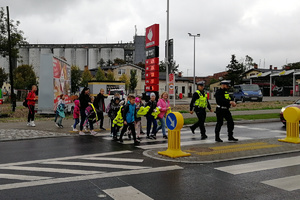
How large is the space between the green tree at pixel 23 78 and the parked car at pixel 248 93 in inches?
1593

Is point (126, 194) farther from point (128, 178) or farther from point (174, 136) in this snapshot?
point (174, 136)

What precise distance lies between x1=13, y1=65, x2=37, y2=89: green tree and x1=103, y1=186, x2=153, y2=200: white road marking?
58643 millimetres

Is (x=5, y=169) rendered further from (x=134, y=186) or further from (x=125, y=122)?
(x=125, y=122)

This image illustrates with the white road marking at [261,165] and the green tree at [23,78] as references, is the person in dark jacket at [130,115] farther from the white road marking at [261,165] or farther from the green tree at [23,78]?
the green tree at [23,78]

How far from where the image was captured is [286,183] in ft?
17.8

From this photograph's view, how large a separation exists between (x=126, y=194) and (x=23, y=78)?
70302mm

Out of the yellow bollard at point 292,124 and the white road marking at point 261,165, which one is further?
the yellow bollard at point 292,124

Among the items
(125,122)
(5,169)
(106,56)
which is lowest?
(5,169)

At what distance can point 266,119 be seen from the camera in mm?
16953

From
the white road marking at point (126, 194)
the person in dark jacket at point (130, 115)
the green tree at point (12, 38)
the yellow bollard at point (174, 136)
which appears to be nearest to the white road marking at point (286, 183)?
the white road marking at point (126, 194)

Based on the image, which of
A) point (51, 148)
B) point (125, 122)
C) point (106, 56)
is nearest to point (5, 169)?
point (51, 148)

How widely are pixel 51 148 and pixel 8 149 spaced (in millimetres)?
1173

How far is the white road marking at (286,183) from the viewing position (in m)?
5.19

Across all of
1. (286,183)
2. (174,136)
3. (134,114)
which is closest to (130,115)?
(134,114)
